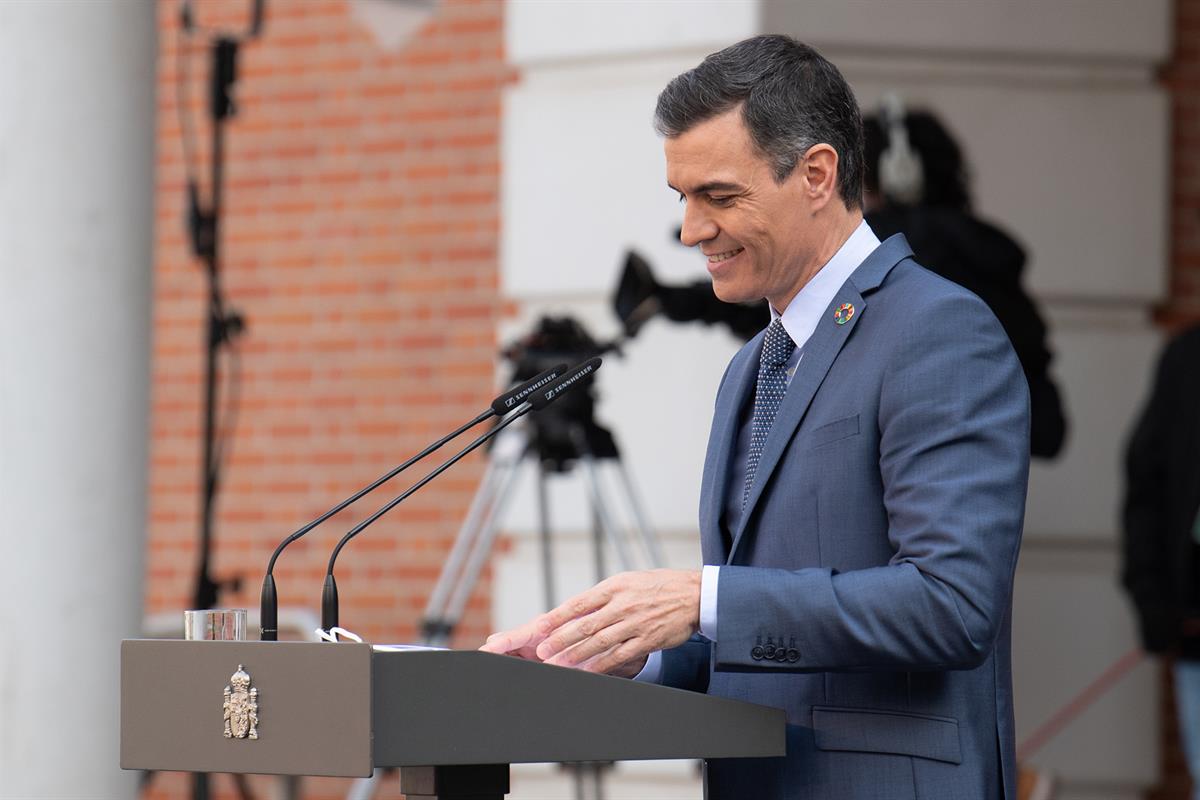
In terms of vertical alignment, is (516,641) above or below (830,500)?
below

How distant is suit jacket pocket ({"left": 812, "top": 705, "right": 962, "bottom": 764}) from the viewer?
156cm

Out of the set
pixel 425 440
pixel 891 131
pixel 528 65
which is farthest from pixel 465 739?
pixel 425 440

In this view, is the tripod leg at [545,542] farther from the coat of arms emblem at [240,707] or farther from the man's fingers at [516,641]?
the coat of arms emblem at [240,707]

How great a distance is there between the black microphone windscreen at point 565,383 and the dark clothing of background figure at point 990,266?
5.57 ft

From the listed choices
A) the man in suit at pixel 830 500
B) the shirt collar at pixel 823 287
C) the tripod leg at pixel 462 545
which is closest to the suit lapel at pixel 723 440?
the man in suit at pixel 830 500

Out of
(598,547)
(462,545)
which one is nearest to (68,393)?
(462,545)

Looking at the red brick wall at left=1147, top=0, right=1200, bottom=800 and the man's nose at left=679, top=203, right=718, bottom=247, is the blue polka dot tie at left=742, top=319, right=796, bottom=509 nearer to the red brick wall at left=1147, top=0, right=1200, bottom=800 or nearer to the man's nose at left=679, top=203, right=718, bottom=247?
the man's nose at left=679, top=203, right=718, bottom=247

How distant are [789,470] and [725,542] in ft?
0.55

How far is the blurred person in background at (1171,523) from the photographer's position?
410 cm

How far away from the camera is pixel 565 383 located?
1679 millimetres

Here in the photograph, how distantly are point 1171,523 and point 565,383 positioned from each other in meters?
2.92

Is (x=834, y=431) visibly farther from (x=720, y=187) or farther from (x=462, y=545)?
(x=462, y=545)

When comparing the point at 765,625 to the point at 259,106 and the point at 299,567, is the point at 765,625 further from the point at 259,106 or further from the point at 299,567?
the point at 259,106

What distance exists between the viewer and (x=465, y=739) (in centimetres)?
138
